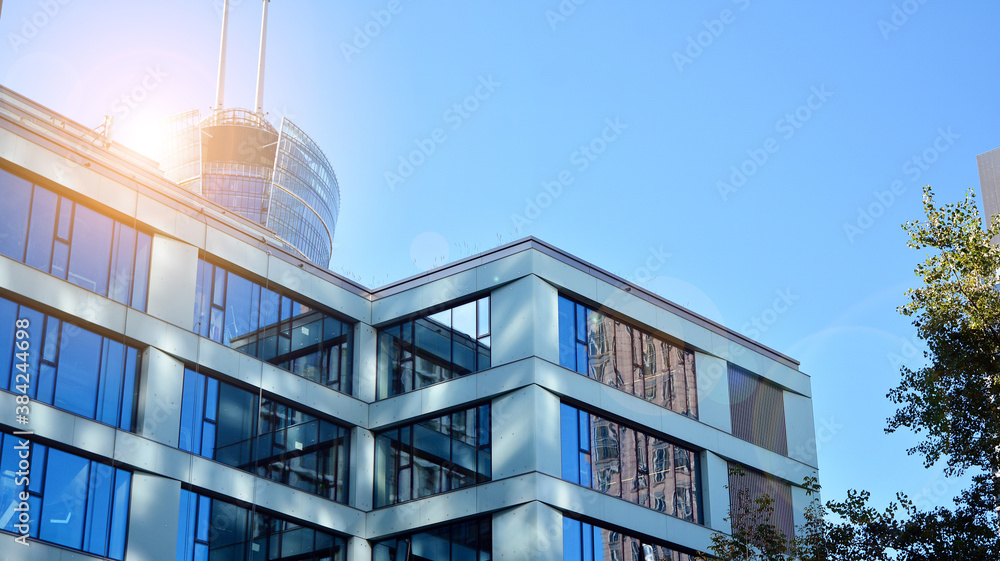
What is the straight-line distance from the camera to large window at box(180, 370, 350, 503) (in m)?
34.8

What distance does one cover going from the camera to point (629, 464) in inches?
1518

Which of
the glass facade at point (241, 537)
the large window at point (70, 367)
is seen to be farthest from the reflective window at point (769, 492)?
the large window at point (70, 367)

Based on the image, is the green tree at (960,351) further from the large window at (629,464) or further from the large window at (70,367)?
the large window at (70,367)

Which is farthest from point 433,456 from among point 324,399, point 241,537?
point 241,537

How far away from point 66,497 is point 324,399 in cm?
1029

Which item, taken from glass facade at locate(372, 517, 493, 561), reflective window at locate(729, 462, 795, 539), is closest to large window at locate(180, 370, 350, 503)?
glass facade at locate(372, 517, 493, 561)

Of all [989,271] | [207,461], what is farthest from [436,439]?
[989,271]

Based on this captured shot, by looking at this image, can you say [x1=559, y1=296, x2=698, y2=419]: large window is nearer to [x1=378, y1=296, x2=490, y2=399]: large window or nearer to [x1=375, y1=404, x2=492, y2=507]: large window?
[x1=378, y1=296, x2=490, y2=399]: large window

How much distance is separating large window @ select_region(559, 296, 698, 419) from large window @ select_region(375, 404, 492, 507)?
3735 millimetres

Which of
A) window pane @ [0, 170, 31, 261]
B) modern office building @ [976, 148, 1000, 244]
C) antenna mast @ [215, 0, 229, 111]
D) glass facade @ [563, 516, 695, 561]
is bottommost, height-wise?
glass facade @ [563, 516, 695, 561]

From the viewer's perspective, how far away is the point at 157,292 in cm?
3459

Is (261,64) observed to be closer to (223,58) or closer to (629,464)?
(223,58)

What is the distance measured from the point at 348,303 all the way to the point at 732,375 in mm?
14670

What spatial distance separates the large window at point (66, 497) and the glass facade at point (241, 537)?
220 cm
